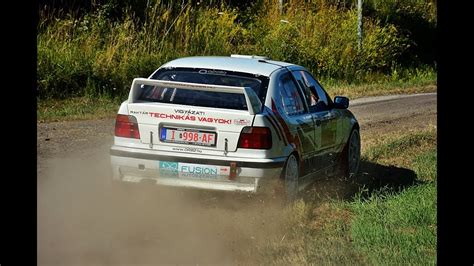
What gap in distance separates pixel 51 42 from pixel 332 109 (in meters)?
10.9

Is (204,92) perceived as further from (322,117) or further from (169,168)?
(322,117)

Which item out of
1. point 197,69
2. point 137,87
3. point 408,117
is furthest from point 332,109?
point 408,117

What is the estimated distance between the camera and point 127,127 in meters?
9.98

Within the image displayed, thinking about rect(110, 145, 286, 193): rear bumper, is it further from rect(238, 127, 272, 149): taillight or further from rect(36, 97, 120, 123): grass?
rect(36, 97, 120, 123): grass

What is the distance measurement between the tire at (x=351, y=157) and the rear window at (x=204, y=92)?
233cm

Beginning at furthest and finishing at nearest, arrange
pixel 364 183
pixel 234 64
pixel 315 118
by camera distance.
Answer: pixel 364 183
pixel 315 118
pixel 234 64

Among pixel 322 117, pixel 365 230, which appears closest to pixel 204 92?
pixel 322 117

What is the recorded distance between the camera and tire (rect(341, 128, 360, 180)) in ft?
40.7

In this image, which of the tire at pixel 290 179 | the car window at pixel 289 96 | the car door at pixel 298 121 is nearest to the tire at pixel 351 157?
the car door at pixel 298 121

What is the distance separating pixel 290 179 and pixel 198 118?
4.12ft

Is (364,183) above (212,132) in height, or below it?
below

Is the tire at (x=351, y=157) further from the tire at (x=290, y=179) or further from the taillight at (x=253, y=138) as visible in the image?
the taillight at (x=253, y=138)

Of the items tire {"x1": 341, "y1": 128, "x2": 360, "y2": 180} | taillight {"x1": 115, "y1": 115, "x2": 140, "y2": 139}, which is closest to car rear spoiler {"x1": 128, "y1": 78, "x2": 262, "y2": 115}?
taillight {"x1": 115, "y1": 115, "x2": 140, "y2": 139}

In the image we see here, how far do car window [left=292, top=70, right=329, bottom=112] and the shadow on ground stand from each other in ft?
2.82
